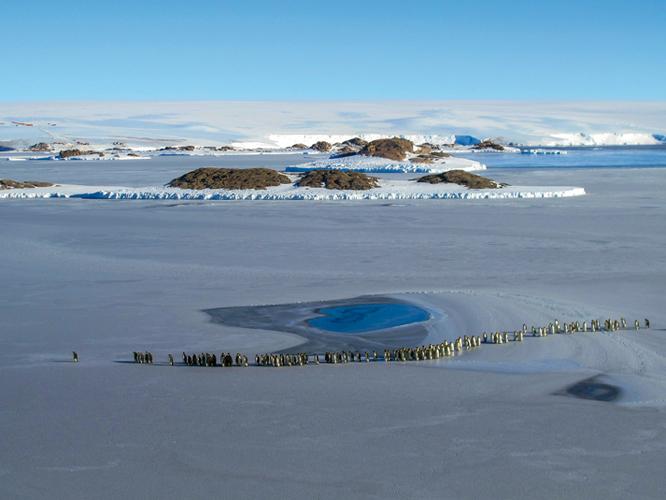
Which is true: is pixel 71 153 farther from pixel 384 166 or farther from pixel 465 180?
pixel 465 180

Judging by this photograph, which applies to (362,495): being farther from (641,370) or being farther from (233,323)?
(233,323)

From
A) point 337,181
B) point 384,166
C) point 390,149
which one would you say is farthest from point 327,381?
point 390,149

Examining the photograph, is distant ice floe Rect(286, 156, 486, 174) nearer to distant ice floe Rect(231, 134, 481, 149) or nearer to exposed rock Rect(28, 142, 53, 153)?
exposed rock Rect(28, 142, 53, 153)

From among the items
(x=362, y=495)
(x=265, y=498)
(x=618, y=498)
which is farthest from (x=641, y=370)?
(x=265, y=498)

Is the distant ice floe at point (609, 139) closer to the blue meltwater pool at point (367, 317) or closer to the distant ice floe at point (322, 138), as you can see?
the distant ice floe at point (322, 138)

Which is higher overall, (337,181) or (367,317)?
(337,181)

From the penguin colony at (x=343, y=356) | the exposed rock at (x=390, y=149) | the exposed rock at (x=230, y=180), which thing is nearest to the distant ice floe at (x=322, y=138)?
the exposed rock at (x=390, y=149)

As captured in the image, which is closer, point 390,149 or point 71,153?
point 390,149
